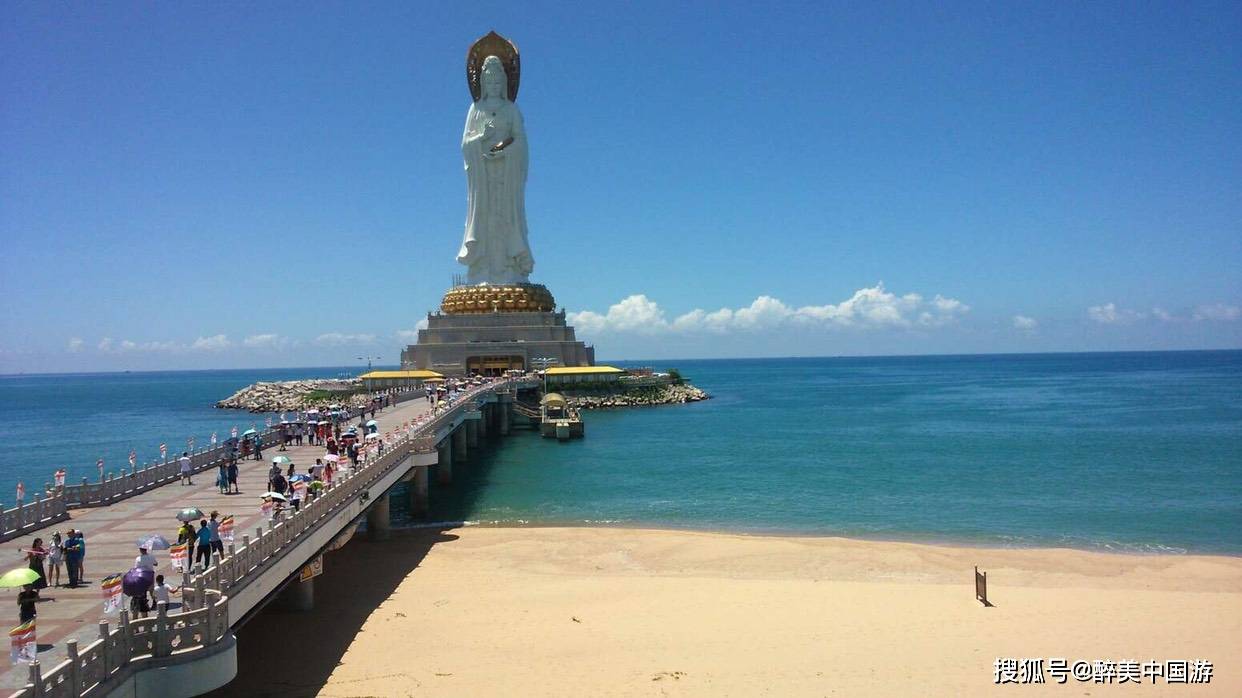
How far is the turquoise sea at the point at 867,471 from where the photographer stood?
24234 millimetres

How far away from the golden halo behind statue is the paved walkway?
42816 millimetres

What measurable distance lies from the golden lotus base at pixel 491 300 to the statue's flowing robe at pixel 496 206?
5.14 feet

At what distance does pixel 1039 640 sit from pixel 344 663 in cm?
1106

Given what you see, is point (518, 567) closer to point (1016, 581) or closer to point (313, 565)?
point (313, 565)

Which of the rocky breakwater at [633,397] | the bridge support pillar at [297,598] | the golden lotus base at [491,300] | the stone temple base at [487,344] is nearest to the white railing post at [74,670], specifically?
the bridge support pillar at [297,598]

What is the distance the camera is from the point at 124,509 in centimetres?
1653

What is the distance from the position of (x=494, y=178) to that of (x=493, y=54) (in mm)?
8697

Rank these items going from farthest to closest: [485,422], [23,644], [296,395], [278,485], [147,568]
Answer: [296,395], [485,422], [278,485], [147,568], [23,644]

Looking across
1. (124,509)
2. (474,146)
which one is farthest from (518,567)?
(474,146)

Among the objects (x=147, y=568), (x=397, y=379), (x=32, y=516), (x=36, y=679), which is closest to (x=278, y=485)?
(x=32, y=516)

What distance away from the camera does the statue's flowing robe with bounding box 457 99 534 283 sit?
59.2 m

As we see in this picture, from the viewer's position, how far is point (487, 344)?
57250 millimetres

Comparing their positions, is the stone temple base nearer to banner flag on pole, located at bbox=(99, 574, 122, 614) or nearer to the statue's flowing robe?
the statue's flowing robe

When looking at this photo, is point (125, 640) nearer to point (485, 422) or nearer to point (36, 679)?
point (36, 679)
